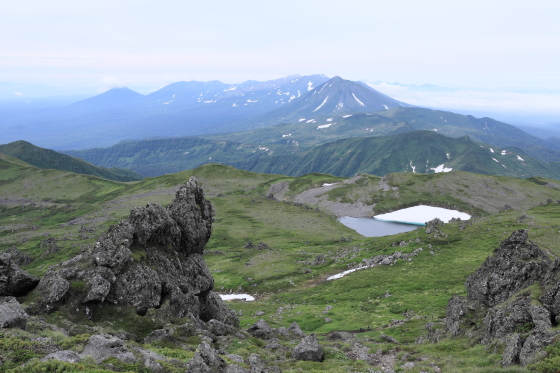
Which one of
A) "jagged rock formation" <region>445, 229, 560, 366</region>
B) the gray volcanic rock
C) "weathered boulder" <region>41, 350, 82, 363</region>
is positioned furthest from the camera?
the gray volcanic rock

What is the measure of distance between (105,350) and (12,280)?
58.1ft

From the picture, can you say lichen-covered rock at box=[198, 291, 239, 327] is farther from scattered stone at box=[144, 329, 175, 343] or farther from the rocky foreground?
scattered stone at box=[144, 329, 175, 343]

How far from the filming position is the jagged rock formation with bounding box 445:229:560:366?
2477 cm

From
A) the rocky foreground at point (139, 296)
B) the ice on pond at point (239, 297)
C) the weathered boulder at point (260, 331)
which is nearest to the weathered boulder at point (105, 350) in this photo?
the rocky foreground at point (139, 296)

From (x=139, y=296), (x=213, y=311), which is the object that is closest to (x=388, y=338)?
(x=213, y=311)

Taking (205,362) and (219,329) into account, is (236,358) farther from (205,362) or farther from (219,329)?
(219,329)

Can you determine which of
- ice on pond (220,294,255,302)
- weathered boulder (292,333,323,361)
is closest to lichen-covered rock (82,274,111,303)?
weathered boulder (292,333,323,361)

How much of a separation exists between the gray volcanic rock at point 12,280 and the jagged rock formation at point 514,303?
152 feet

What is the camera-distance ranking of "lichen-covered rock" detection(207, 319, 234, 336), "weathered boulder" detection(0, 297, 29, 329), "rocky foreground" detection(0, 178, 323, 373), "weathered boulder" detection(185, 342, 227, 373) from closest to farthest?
"weathered boulder" detection(185, 342, 227, 373) < "rocky foreground" detection(0, 178, 323, 373) < "weathered boulder" detection(0, 297, 29, 329) < "lichen-covered rock" detection(207, 319, 234, 336)

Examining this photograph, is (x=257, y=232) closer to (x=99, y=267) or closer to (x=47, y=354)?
(x=99, y=267)

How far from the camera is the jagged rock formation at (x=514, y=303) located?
2477cm

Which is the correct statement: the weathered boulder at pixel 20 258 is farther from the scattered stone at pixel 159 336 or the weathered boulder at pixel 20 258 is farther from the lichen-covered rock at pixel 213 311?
→ the scattered stone at pixel 159 336

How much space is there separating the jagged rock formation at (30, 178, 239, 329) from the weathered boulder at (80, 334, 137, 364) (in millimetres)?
9699

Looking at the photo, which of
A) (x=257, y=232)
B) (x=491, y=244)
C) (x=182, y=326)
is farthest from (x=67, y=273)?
(x=257, y=232)
